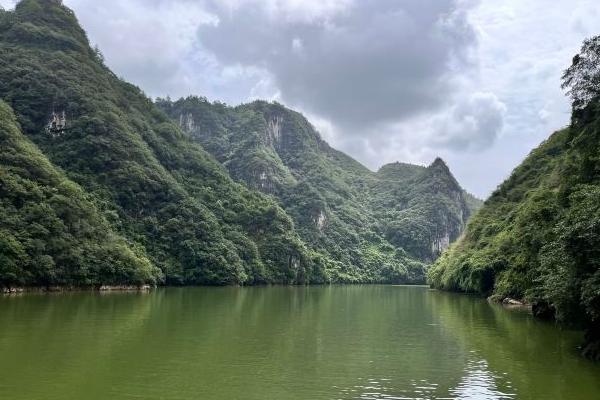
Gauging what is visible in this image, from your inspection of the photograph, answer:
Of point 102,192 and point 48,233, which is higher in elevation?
point 102,192

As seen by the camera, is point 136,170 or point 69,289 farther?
point 136,170

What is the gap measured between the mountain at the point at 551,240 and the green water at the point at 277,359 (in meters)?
2.84

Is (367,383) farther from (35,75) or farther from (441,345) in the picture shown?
(35,75)

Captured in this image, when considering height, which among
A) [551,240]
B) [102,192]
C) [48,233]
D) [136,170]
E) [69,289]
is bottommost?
[69,289]

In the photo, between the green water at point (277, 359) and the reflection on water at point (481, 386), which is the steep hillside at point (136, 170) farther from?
the reflection on water at point (481, 386)

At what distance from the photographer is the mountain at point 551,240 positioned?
80.6ft

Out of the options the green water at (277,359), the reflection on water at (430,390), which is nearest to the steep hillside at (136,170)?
the green water at (277,359)

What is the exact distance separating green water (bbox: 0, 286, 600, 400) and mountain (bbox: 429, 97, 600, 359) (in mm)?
2842

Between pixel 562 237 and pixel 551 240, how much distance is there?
13.1m

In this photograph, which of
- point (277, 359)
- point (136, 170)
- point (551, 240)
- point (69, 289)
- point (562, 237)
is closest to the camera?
point (277, 359)

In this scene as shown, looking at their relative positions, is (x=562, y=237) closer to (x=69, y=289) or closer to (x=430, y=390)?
(x=430, y=390)

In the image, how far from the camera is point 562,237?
2512 cm

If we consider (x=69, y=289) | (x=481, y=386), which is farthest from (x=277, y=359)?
(x=69, y=289)

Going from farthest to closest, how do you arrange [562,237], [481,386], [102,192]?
[102,192] < [562,237] < [481,386]
